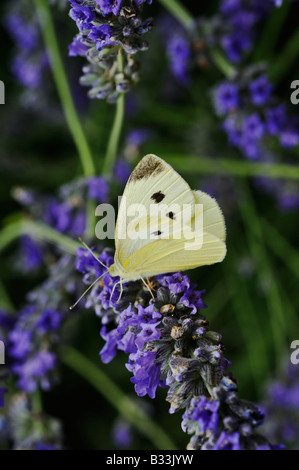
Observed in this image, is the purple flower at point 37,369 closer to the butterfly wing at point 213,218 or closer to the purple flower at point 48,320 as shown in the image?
the purple flower at point 48,320

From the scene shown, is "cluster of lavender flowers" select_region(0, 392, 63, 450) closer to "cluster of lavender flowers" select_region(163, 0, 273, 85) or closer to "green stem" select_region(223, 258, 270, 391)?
"green stem" select_region(223, 258, 270, 391)

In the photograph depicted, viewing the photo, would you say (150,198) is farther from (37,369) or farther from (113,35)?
(37,369)

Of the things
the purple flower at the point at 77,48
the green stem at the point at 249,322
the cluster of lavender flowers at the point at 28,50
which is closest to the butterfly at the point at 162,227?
the purple flower at the point at 77,48

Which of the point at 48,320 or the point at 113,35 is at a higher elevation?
the point at 113,35

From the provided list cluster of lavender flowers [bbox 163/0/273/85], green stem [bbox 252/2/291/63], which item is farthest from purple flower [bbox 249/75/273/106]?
green stem [bbox 252/2/291/63]

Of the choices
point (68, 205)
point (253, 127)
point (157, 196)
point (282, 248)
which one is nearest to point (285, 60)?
point (253, 127)

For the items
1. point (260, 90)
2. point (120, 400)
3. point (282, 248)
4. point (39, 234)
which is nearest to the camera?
point (39, 234)
